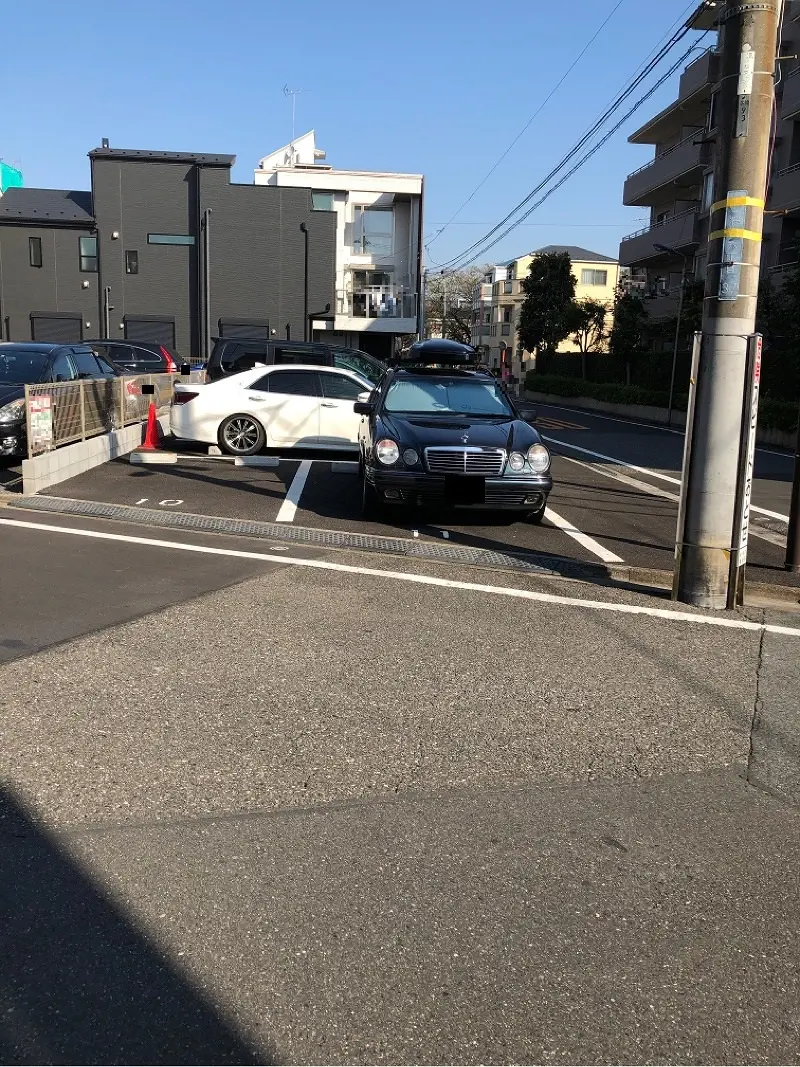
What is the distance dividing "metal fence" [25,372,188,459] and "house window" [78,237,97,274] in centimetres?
2899

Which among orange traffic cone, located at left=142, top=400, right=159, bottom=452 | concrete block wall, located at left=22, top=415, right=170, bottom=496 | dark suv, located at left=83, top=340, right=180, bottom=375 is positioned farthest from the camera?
dark suv, located at left=83, top=340, right=180, bottom=375

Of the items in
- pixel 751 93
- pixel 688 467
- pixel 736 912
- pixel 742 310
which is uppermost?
pixel 751 93

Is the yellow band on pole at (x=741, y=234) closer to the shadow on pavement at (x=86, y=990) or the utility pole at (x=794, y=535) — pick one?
the utility pole at (x=794, y=535)

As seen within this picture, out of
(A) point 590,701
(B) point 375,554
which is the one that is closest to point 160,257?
(B) point 375,554

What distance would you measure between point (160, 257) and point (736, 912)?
140 ft

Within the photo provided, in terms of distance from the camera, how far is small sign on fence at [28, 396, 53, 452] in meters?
10.0

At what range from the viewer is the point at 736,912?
10.1 ft

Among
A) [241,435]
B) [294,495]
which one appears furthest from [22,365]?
[294,495]

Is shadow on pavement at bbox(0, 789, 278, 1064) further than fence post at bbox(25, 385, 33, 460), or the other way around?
fence post at bbox(25, 385, 33, 460)

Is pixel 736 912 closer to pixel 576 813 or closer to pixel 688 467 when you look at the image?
pixel 576 813

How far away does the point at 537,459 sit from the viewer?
29.6 ft

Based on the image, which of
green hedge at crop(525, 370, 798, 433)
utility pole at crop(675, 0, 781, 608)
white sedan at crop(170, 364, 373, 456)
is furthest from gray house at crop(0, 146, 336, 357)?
utility pole at crop(675, 0, 781, 608)

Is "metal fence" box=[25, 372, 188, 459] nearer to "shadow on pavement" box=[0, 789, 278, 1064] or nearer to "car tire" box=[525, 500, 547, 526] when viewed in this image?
"car tire" box=[525, 500, 547, 526]

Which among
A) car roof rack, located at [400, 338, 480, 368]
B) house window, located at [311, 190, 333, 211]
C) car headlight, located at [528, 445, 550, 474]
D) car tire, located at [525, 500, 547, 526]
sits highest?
house window, located at [311, 190, 333, 211]
